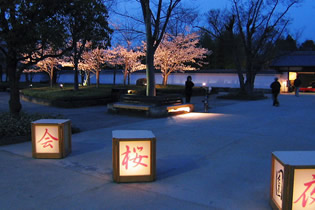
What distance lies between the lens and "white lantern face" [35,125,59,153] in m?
6.01

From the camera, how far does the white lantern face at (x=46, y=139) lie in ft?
19.7

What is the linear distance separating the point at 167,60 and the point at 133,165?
23.5m

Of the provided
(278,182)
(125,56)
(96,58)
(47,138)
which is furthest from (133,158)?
(125,56)

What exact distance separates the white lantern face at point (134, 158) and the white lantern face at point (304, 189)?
2200 mm

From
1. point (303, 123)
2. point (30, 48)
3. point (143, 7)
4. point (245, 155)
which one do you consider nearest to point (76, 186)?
point (245, 155)

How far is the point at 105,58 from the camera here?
26.5m

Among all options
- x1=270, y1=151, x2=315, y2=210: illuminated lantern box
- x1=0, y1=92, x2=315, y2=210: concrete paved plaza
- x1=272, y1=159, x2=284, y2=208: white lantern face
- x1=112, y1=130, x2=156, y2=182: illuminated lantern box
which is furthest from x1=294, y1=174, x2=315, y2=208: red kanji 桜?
x1=112, y1=130, x2=156, y2=182: illuminated lantern box

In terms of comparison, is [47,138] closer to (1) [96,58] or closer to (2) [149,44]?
(2) [149,44]

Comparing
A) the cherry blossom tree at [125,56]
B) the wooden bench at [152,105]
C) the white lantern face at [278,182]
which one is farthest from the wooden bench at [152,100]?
the cherry blossom tree at [125,56]

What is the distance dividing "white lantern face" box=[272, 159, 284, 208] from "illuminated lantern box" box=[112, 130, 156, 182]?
186 cm

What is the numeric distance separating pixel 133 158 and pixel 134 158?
0.05ft

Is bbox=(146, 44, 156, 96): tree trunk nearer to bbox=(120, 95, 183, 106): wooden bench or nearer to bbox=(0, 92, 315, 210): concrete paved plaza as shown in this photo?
bbox=(120, 95, 183, 106): wooden bench

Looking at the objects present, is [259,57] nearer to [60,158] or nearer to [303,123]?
[303,123]

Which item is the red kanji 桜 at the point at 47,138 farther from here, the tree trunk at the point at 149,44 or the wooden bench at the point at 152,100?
the tree trunk at the point at 149,44
